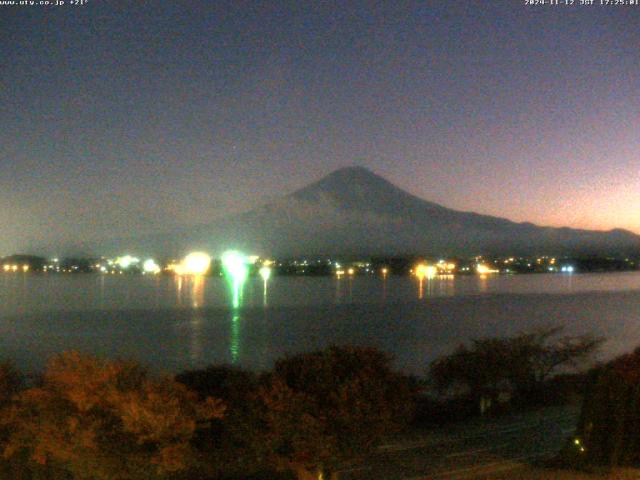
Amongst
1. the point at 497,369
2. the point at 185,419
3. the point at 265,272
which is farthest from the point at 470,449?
the point at 265,272

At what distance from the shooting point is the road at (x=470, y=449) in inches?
373

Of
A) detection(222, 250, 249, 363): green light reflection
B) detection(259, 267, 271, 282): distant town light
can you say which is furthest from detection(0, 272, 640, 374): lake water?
detection(259, 267, 271, 282): distant town light

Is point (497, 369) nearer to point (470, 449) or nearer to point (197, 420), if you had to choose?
point (470, 449)

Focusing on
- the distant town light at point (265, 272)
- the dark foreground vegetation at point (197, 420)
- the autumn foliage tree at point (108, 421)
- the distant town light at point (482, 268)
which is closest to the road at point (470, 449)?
the dark foreground vegetation at point (197, 420)

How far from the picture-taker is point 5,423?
7.52 m

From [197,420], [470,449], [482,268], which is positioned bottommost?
[470,449]

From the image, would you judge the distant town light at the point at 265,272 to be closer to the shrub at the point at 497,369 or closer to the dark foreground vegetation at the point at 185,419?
the shrub at the point at 497,369

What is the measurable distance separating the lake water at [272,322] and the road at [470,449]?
12987mm

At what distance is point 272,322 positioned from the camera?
54125 millimetres

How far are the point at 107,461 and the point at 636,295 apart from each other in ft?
292

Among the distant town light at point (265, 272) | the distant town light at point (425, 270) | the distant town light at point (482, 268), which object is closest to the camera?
the distant town light at point (425, 270)

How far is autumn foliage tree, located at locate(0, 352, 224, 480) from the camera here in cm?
691

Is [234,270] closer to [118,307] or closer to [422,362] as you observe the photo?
[118,307]

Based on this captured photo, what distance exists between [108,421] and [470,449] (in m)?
5.84
